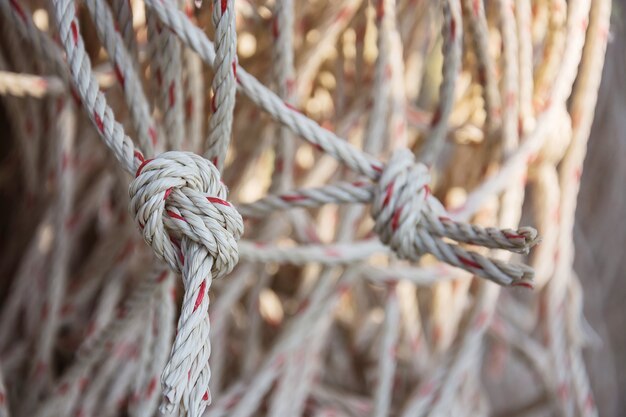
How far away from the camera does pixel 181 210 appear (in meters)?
0.31

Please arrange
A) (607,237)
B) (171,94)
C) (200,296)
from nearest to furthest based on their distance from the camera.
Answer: (200,296)
(171,94)
(607,237)

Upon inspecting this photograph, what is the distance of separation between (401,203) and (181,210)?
128 mm

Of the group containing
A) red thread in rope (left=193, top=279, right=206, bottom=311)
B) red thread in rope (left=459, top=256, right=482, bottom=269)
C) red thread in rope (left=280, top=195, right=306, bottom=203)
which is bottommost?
red thread in rope (left=193, top=279, right=206, bottom=311)

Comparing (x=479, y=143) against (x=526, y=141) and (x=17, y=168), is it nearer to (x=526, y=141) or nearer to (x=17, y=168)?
(x=526, y=141)

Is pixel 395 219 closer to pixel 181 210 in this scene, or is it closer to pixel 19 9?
pixel 181 210

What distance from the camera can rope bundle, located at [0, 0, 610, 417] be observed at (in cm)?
39

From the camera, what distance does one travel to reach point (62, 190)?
1.94 feet

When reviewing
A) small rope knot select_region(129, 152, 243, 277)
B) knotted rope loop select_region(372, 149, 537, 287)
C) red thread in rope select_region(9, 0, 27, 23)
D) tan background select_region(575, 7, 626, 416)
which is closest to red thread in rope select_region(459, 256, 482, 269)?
knotted rope loop select_region(372, 149, 537, 287)

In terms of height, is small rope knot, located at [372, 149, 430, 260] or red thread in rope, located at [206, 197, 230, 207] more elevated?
small rope knot, located at [372, 149, 430, 260]

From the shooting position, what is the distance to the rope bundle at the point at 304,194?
386 millimetres

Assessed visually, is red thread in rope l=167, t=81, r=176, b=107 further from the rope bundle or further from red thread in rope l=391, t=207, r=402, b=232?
red thread in rope l=391, t=207, r=402, b=232

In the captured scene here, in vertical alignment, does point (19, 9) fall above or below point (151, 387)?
above

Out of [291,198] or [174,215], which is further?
[291,198]

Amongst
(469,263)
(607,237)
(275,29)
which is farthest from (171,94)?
(607,237)
